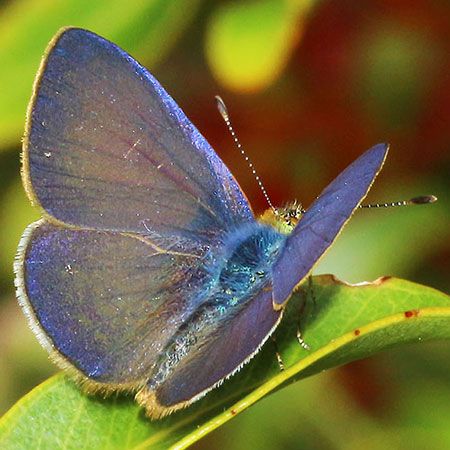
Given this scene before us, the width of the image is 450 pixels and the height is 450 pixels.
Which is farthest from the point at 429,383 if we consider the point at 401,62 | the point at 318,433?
the point at 401,62

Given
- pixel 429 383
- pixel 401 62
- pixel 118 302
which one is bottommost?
pixel 429 383

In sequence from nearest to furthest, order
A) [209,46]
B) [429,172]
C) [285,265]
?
[285,265], [209,46], [429,172]

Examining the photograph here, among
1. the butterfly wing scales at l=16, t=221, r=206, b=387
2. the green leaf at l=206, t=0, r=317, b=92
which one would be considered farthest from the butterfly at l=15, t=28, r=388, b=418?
the green leaf at l=206, t=0, r=317, b=92

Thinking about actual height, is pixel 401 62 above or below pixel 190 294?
below

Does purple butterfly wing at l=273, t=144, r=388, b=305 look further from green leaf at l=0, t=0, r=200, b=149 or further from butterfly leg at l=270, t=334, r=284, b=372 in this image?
green leaf at l=0, t=0, r=200, b=149

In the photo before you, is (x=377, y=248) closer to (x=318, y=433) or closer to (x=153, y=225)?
A: (x=318, y=433)

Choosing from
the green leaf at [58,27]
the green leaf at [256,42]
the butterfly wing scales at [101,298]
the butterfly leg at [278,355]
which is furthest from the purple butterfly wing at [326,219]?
the green leaf at [58,27]

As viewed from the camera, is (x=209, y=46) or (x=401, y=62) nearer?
(x=209, y=46)
